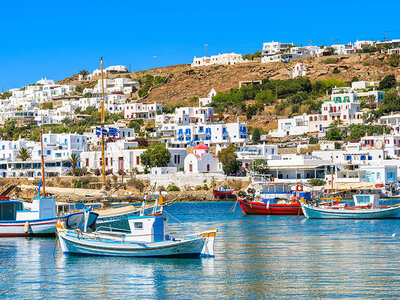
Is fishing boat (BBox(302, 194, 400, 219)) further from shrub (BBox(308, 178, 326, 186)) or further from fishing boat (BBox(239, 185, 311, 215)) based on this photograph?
shrub (BBox(308, 178, 326, 186))

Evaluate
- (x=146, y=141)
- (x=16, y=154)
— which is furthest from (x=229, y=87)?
(x=16, y=154)

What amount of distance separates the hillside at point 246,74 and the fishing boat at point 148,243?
331 ft

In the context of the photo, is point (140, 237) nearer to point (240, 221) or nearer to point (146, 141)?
point (240, 221)

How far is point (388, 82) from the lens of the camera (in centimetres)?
13250

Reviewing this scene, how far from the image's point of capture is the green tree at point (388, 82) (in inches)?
5197

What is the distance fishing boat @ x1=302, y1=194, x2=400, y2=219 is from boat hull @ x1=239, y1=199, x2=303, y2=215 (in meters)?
3.75

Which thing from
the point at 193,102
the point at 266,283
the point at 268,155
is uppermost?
the point at 193,102

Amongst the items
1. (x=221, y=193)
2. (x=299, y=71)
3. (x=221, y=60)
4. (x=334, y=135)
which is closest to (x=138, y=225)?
(x=221, y=193)

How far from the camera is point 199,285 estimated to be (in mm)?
26312

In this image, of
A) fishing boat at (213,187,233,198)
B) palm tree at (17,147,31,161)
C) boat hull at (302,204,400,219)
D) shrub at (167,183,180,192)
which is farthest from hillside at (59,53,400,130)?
boat hull at (302,204,400,219)

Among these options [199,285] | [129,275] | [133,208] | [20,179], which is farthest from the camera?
[20,179]

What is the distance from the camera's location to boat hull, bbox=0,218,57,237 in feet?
139

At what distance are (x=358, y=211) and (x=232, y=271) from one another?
88.4 feet

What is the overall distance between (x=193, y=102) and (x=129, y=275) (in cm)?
12061
